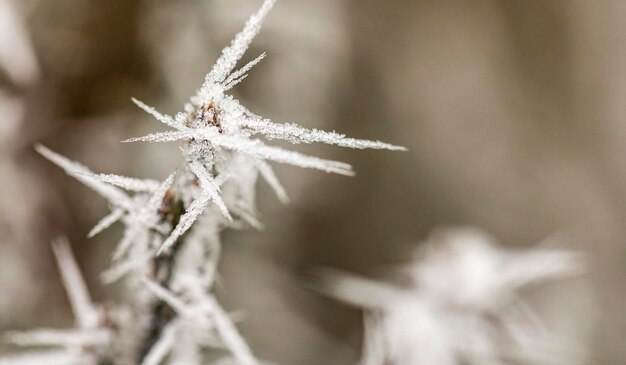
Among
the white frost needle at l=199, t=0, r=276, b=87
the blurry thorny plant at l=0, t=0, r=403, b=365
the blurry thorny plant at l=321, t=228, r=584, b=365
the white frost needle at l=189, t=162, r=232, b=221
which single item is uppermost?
the blurry thorny plant at l=321, t=228, r=584, b=365

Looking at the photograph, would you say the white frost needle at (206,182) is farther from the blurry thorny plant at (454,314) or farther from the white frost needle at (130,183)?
the blurry thorny plant at (454,314)

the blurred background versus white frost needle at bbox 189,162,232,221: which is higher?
the blurred background

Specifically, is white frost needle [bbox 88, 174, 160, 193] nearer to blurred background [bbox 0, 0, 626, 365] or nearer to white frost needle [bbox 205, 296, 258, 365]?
white frost needle [bbox 205, 296, 258, 365]

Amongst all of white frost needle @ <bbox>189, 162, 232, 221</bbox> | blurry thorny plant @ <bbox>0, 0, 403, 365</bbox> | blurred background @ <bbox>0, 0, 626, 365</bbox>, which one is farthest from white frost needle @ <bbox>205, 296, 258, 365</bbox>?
blurred background @ <bbox>0, 0, 626, 365</bbox>

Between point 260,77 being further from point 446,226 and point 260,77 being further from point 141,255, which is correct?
point 141,255

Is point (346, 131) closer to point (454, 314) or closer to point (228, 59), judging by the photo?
point (454, 314)

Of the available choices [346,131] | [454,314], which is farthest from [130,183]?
[346,131]

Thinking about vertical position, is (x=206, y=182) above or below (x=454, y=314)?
below
